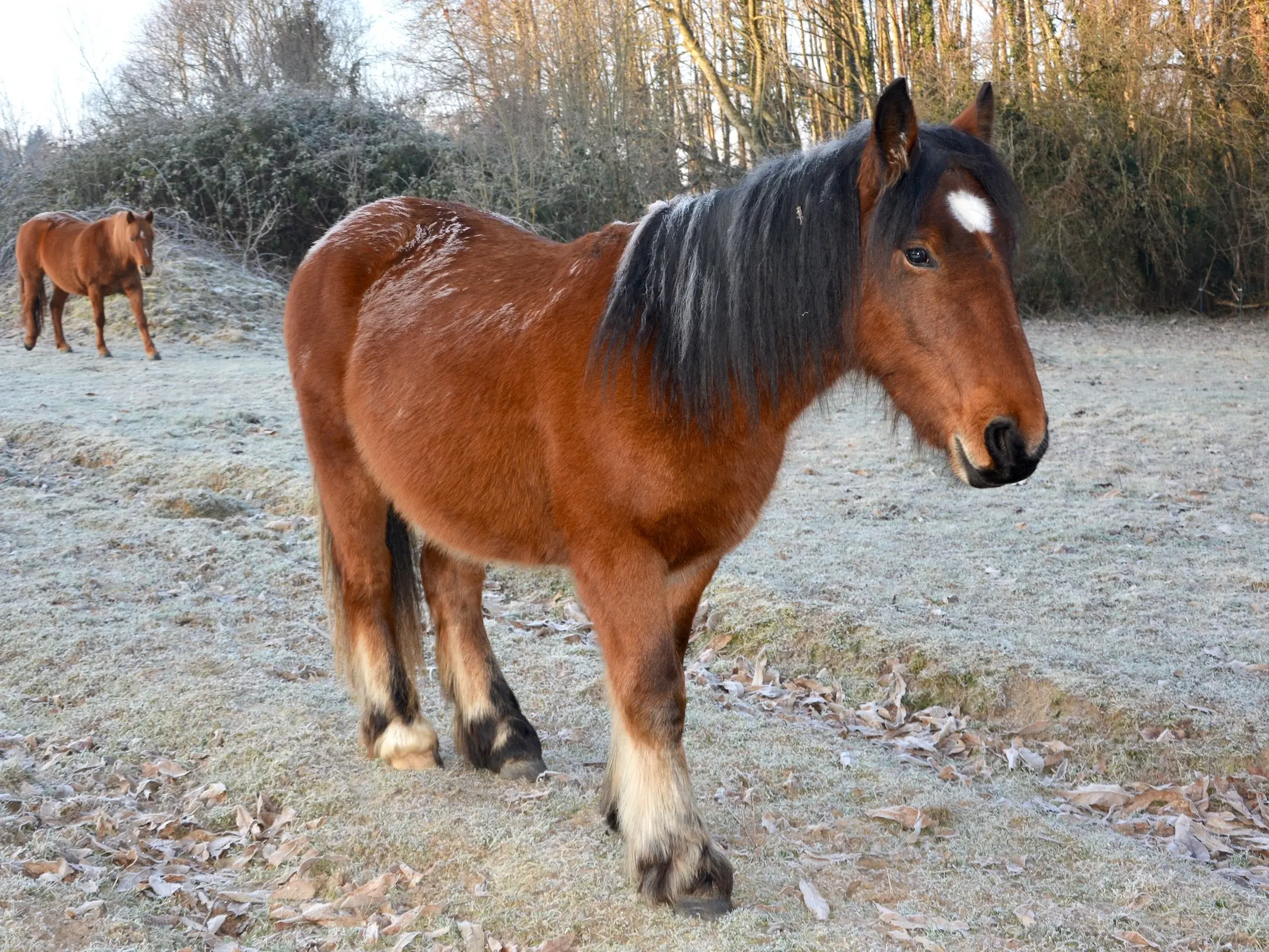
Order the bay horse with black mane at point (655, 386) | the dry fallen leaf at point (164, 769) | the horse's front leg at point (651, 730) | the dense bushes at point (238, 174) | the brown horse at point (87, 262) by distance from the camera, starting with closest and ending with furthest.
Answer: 1. the bay horse with black mane at point (655, 386)
2. the horse's front leg at point (651, 730)
3. the dry fallen leaf at point (164, 769)
4. the brown horse at point (87, 262)
5. the dense bushes at point (238, 174)

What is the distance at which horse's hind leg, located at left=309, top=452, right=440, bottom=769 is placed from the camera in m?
3.59

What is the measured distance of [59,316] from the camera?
1245 cm

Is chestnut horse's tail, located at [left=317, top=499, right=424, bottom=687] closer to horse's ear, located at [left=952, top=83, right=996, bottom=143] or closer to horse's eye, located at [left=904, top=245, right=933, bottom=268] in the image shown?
horse's eye, located at [left=904, top=245, right=933, bottom=268]

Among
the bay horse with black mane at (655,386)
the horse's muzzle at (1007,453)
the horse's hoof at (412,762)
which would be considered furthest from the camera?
the horse's hoof at (412,762)

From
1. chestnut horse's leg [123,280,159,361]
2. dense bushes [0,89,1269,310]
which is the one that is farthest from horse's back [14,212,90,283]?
dense bushes [0,89,1269,310]

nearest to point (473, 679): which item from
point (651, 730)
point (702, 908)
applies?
point (651, 730)

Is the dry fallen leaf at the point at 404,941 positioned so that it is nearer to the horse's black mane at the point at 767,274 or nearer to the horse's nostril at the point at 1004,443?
the horse's black mane at the point at 767,274

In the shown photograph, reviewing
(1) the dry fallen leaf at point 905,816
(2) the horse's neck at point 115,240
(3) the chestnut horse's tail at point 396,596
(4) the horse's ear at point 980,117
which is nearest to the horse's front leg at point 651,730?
(1) the dry fallen leaf at point 905,816

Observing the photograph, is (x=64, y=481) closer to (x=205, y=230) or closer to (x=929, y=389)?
(x=929, y=389)

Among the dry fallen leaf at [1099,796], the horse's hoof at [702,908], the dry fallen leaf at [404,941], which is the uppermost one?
the dry fallen leaf at [404,941]

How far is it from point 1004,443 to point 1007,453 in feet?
0.07

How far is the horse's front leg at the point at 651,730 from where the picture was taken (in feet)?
8.75

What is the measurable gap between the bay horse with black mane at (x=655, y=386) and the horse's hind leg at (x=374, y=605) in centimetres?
1

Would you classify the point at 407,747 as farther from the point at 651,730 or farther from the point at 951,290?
the point at 951,290
